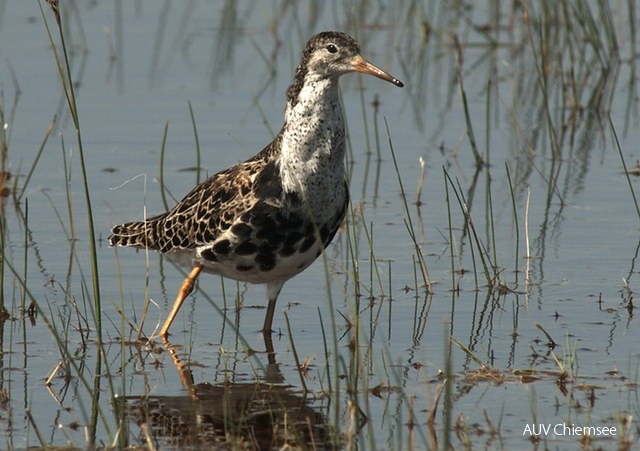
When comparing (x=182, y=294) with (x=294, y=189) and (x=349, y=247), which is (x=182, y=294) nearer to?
(x=294, y=189)

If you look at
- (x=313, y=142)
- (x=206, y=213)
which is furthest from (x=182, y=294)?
(x=313, y=142)

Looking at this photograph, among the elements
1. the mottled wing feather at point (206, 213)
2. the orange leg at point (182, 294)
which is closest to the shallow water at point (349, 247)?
the orange leg at point (182, 294)

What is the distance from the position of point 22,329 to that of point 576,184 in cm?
569

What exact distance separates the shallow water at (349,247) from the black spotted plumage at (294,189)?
1.31 feet

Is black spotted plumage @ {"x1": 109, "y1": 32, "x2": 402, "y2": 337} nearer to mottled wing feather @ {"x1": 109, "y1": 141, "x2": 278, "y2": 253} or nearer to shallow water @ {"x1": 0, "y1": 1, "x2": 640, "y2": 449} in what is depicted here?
mottled wing feather @ {"x1": 109, "y1": 141, "x2": 278, "y2": 253}

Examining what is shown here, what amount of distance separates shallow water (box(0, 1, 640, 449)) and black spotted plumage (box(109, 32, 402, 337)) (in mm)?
399

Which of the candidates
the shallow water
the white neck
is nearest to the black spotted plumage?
the white neck

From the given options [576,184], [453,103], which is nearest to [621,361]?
[576,184]

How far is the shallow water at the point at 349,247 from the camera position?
7.96 meters

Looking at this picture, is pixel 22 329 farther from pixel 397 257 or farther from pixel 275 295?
pixel 397 257

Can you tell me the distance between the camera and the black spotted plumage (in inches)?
354

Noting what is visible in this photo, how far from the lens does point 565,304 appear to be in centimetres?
1009

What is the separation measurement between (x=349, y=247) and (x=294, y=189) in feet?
4.61

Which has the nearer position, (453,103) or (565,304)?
(565,304)
